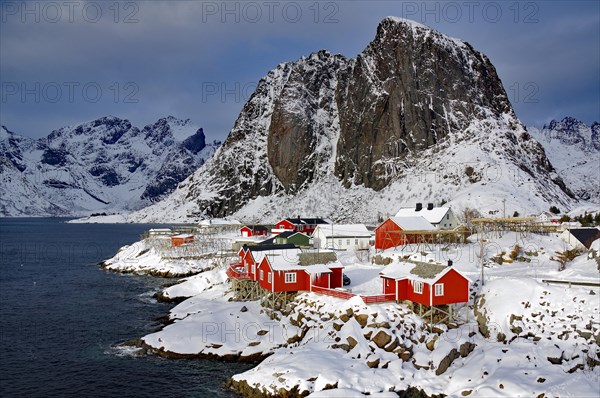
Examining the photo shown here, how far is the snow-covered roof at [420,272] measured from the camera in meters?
40.1

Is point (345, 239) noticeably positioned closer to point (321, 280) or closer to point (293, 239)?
point (293, 239)

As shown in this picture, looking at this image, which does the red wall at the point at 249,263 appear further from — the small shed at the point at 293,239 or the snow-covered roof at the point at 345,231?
the snow-covered roof at the point at 345,231

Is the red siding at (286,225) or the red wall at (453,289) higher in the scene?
the red siding at (286,225)

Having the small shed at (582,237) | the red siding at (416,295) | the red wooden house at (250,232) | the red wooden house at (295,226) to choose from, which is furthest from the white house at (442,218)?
the red wooden house at (250,232)

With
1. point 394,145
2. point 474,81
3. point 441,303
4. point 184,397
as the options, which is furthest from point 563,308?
point 474,81

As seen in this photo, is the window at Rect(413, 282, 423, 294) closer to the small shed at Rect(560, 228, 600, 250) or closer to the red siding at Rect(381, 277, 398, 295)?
the red siding at Rect(381, 277, 398, 295)

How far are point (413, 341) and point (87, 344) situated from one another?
27.3m

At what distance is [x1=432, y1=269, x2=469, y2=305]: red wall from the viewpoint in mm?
39688

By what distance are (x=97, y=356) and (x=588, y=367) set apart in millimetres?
35089

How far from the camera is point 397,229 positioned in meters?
70.4

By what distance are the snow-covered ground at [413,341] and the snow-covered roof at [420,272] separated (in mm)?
2639

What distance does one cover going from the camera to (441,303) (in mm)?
39594

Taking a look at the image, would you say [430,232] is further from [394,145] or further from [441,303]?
[394,145]

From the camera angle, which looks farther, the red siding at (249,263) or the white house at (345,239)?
the white house at (345,239)
